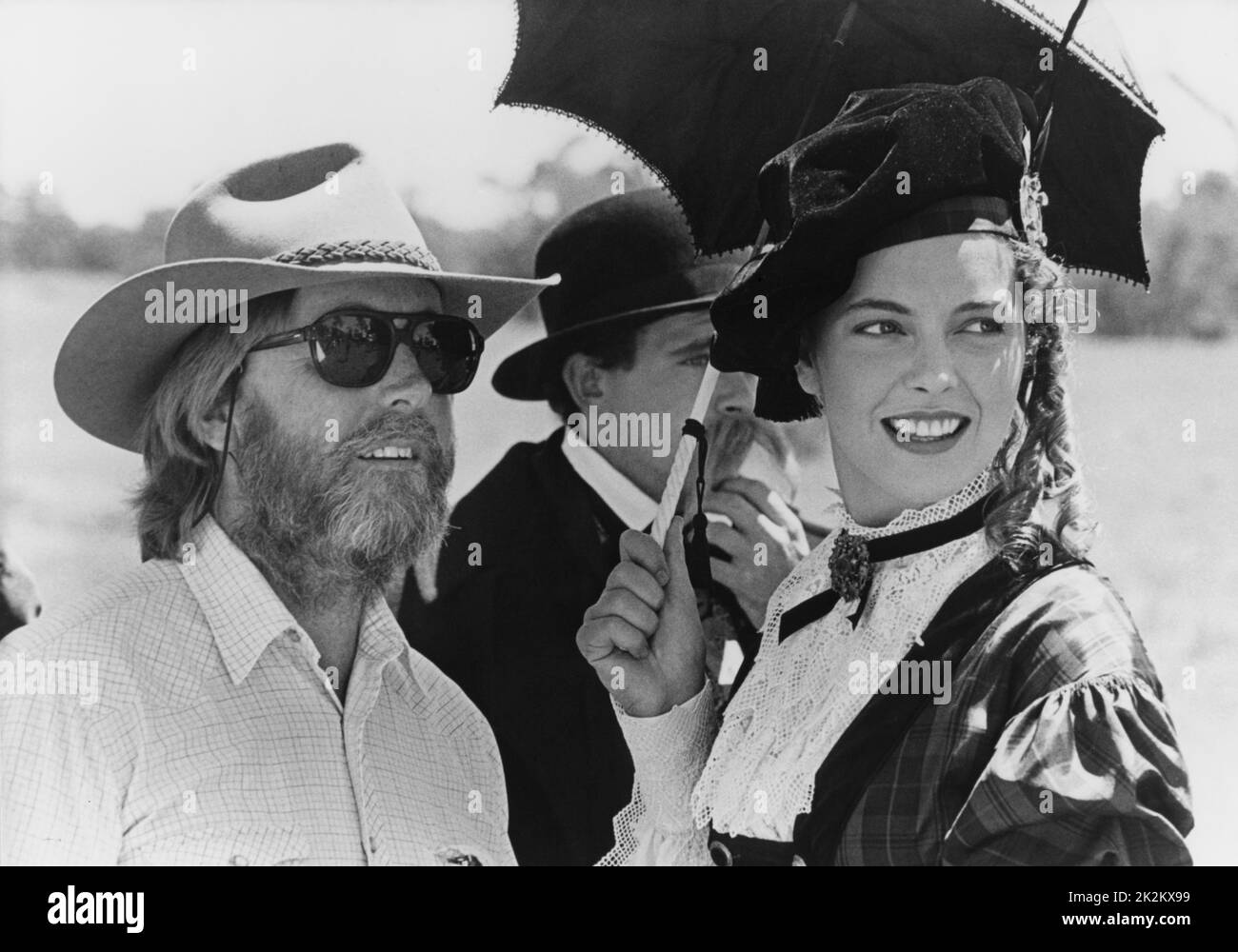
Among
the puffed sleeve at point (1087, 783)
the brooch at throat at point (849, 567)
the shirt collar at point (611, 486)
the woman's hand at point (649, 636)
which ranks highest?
the shirt collar at point (611, 486)

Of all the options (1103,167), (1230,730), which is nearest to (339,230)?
(1103,167)

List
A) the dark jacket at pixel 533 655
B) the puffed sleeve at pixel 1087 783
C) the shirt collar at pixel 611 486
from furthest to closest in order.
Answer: the shirt collar at pixel 611 486
the dark jacket at pixel 533 655
the puffed sleeve at pixel 1087 783

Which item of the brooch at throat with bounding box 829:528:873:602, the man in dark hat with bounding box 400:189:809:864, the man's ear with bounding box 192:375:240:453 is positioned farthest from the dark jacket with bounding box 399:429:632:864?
the brooch at throat with bounding box 829:528:873:602

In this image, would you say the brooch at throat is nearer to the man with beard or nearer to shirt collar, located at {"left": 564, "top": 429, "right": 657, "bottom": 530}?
shirt collar, located at {"left": 564, "top": 429, "right": 657, "bottom": 530}

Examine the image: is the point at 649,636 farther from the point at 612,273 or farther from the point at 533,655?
the point at 612,273

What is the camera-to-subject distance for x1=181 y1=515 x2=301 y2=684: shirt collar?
367cm

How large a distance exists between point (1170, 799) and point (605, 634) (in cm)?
141

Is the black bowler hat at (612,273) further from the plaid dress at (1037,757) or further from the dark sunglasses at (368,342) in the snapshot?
the plaid dress at (1037,757)

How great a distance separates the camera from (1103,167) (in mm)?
3941

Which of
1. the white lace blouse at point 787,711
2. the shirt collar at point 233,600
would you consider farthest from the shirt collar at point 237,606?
the white lace blouse at point 787,711

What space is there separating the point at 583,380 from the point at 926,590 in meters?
1.34

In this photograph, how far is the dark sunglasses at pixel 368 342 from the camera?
3.74m

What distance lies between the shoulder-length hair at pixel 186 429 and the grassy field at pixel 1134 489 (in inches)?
7.0
